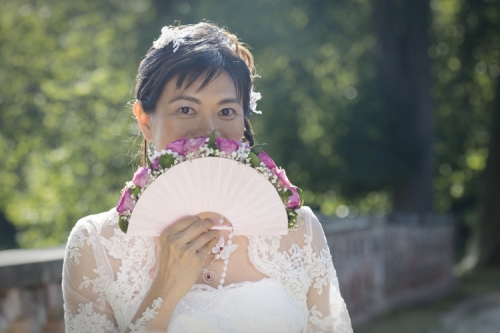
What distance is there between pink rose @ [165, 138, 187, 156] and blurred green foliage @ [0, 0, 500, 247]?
1109cm

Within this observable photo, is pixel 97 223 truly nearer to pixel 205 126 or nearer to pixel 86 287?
pixel 86 287

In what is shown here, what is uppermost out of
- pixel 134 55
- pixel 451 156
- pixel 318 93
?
pixel 134 55

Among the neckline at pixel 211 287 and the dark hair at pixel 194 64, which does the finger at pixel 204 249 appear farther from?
the dark hair at pixel 194 64

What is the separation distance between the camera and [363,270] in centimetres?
880

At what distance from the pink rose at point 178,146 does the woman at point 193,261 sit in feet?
0.61

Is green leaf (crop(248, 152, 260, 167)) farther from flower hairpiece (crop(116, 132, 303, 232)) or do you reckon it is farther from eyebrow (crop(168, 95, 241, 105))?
eyebrow (crop(168, 95, 241, 105))

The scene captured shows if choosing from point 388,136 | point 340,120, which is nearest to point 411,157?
point 388,136

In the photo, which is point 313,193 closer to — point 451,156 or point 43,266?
point 451,156

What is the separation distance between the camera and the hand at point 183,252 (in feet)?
7.55

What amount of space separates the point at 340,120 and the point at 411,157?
1.63 metres

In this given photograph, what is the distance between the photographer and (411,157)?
13.9m

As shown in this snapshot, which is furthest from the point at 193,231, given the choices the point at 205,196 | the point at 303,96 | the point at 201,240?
the point at 303,96

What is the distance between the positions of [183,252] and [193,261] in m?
0.05

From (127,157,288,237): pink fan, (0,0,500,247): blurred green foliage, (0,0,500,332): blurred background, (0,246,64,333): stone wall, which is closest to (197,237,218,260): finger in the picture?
(127,157,288,237): pink fan
